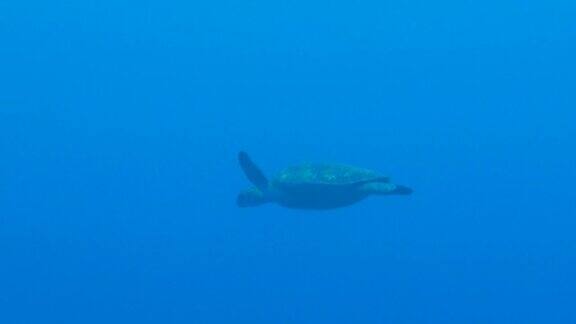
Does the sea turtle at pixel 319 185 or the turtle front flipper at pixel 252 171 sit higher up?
the turtle front flipper at pixel 252 171

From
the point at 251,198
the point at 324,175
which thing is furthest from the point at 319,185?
the point at 251,198

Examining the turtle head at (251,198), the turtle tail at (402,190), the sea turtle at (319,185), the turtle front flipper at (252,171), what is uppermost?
the turtle head at (251,198)

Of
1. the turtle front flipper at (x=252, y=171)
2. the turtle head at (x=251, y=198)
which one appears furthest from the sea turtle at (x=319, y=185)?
the turtle head at (x=251, y=198)

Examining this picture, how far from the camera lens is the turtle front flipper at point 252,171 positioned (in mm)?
8836

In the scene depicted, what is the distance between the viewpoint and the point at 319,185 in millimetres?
8680

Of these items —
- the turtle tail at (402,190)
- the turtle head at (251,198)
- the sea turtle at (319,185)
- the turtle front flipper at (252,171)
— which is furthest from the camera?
the turtle head at (251,198)

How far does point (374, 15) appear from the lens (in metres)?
68.4

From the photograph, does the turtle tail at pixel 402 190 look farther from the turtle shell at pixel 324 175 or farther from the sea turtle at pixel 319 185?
the turtle shell at pixel 324 175

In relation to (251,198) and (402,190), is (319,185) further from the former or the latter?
(251,198)

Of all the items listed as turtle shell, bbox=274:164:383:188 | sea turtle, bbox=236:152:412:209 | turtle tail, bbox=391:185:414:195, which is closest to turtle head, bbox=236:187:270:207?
sea turtle, bbox=236:152:412:209

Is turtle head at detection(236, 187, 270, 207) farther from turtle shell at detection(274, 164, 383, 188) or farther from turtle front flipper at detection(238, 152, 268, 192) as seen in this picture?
turtle shell at detection(274, 164, 383, 188)

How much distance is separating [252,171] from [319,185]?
743 mm

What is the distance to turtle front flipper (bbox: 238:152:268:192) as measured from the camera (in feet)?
29.0

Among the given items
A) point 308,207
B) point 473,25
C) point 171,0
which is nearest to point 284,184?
point 308,207
